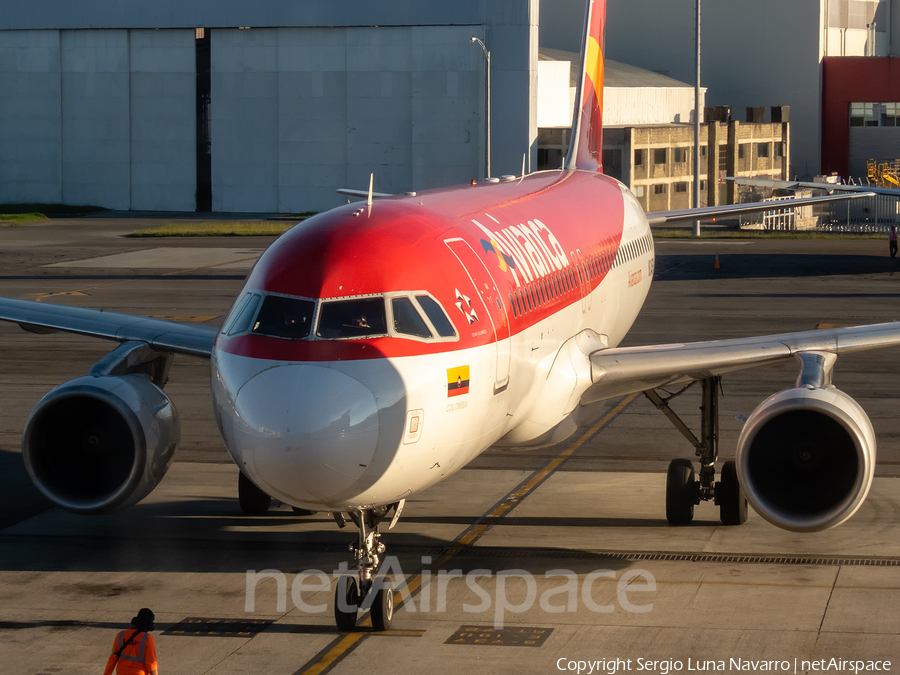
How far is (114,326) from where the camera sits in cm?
1839

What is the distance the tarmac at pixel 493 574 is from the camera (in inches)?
521

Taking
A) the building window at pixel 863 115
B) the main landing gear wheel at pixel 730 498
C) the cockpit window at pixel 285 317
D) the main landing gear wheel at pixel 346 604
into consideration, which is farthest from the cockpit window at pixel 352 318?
the building window at pixel 863 115

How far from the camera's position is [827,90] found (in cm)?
11212

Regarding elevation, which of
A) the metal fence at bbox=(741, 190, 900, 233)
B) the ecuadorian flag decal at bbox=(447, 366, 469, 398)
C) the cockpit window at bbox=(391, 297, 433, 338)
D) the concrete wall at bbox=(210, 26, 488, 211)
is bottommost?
the ecuadorian flag decal at bbox=(447, 366, 469, 398)

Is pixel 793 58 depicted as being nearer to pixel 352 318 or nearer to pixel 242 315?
pixel 242 315

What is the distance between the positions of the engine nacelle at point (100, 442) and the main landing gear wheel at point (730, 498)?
7.58 m

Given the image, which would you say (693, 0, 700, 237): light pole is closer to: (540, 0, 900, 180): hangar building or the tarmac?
(540, 0, 900, 180): hangar building

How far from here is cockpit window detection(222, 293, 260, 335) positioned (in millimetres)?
12664

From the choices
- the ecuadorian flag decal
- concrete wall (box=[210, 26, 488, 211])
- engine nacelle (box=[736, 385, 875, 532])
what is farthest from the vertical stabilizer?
concrete wall (box=[210, 26, 488, 211])

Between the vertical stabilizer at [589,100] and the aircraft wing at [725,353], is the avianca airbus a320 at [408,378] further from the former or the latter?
the vertical stabilizer at [589,100]

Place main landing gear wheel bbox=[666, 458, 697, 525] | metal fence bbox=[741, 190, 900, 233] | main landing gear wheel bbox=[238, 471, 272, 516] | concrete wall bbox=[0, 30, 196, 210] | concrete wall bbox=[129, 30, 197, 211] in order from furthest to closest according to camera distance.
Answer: concrete wall bbox=[0, 30, 196, 210] < concrete wall bbox=[129, 30, 197, 211] < metal fence bbox=[741, 190, 900, 233] < main landing gear wheel bbox=[238, 471, 272, 516] < main landing gear wheel bbox=[666, 458, 697, 525]

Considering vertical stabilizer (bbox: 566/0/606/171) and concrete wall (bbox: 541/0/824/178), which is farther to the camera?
concrete wall (bbox: 541/0/824/178)

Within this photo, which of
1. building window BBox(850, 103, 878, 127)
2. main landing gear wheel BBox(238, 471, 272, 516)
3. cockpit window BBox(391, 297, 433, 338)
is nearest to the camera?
cockpit window BBox(391, 297, 433, 338)

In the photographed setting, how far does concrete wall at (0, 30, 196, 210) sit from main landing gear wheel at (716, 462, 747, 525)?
277 ft
